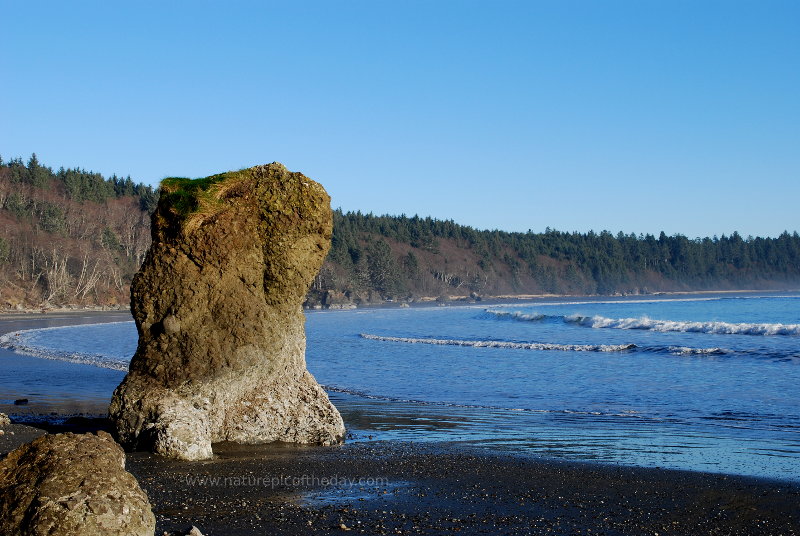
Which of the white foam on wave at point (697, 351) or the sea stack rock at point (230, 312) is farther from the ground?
the sea stack rock at point (230, 312)

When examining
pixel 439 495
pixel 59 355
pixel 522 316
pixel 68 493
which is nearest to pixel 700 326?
pixel 522 316

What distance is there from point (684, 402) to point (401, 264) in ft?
483

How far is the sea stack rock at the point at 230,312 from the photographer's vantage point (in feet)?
37.2

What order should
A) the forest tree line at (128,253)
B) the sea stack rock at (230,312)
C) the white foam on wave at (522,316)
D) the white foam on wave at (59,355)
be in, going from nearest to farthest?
the sea stack rock at (230,312) < the white foam on wave at (59,355) < the white foam on wave at (522,316) < the forest tree line at (128,253)

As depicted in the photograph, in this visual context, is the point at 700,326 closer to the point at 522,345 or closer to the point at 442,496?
the point at 522,345

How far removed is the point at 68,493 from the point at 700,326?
156 feet

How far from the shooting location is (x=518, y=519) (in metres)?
7.77

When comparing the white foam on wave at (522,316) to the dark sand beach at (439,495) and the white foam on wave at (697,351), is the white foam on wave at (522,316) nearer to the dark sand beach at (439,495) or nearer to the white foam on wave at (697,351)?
the white foam on wave at (697,351)

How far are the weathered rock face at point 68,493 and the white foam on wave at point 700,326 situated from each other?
42.7 meters

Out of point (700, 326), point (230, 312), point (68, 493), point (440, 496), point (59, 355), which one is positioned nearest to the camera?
point (68, 493)

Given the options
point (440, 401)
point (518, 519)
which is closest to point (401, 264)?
point (440, 401)

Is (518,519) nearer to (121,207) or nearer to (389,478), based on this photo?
(389,478)

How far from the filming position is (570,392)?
19.9 metres

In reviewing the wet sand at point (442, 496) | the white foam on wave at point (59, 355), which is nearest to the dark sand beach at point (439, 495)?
the wet sand at point (442, 496)
